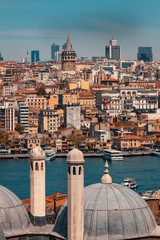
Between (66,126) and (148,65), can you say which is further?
(148,65)

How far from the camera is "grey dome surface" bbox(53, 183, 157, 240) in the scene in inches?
352

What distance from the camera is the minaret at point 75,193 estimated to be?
7934 millimetres

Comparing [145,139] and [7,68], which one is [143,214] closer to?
[145,139]

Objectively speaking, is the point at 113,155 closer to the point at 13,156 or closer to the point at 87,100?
the point at 13,156

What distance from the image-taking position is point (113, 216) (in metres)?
9.04

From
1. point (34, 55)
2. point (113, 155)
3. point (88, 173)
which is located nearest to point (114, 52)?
point (34, 55)

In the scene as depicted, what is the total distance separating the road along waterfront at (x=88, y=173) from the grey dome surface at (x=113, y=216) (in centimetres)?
1633

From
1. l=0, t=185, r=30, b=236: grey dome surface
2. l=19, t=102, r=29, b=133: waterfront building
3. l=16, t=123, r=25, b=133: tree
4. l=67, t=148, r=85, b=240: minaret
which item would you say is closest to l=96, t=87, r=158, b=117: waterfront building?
l=19, t=102, r=29, b=133: waterfront building

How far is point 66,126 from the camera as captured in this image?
49844mm

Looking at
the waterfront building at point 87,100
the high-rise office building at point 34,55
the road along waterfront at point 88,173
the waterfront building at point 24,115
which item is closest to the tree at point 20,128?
the waterfront building at point 24,115

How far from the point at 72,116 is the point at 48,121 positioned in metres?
1.69

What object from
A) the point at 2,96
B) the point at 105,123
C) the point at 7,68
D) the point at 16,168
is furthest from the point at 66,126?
the point at 7,68

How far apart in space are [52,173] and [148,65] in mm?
59979

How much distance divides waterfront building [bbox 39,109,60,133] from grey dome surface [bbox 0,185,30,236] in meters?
39.1
